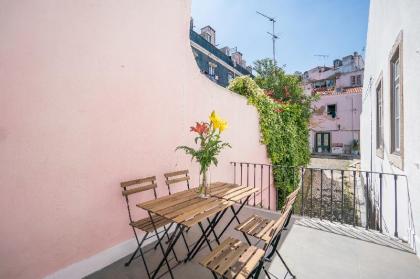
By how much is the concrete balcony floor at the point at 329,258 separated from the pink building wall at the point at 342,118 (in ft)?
66.6

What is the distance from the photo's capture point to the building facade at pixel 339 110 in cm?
2219

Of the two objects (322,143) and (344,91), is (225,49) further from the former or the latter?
(322,143)

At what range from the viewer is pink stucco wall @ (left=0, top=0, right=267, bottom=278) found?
6.35 ft

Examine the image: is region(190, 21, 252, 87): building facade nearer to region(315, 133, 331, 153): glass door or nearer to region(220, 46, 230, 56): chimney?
region(220, 46, 230, 56): chimney

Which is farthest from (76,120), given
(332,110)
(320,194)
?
(332,110)

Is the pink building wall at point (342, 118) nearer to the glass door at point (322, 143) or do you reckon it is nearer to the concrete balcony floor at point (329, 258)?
the glass door at point (322, 143)

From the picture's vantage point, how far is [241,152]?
19.7 feet

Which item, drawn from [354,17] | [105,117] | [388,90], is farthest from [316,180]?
[105,117]

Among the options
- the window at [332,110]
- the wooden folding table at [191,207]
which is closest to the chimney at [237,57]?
the window at [332,110]

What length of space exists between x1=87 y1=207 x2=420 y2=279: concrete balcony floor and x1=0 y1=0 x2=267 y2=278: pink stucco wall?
67cm

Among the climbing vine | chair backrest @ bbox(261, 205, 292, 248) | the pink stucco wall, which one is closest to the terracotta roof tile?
the climbing vine

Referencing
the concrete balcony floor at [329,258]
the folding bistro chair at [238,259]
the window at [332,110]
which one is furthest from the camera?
the window at [332,110]

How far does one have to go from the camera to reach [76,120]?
236cm

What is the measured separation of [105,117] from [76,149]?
490 millimetres
